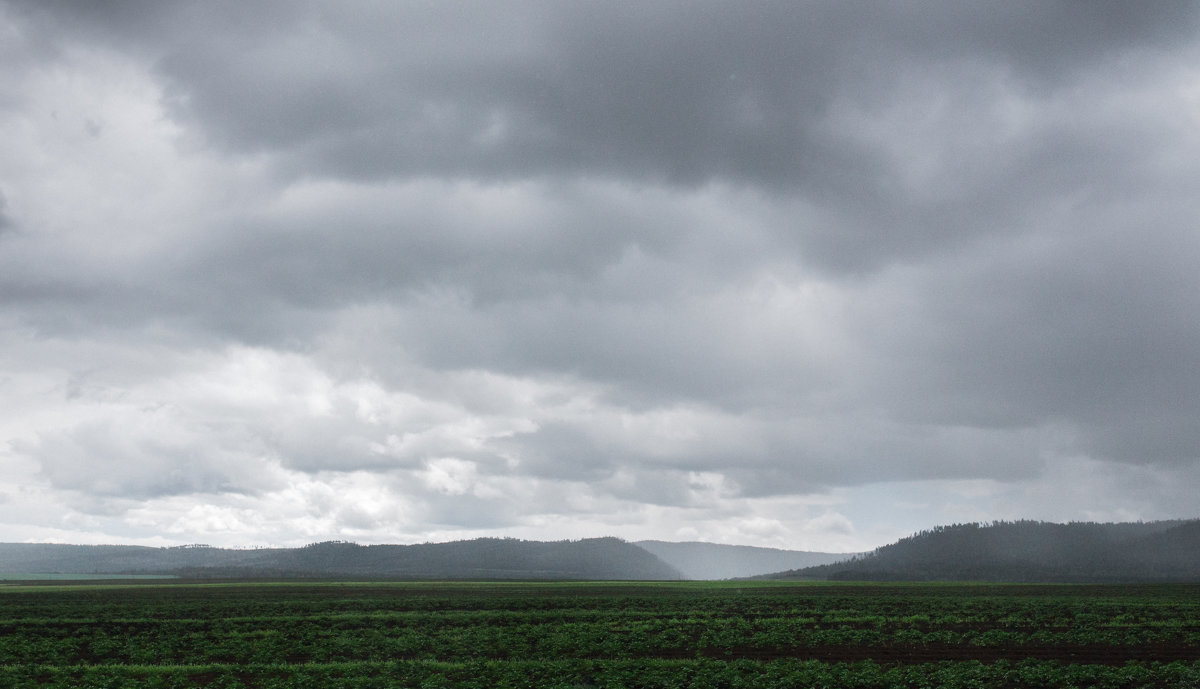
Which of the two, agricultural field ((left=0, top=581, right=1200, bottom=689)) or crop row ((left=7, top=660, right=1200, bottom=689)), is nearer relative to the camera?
crop row ((left=7, top=660, right=1200, bottom=689))

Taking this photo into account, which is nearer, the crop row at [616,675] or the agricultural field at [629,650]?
the crop row at [616,675]

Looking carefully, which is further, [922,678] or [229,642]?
[229,642]

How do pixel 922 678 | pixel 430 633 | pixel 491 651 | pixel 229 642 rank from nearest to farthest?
pixel 922 678 < pixel 491 651 < pixel 229 642 < pixel 430 633

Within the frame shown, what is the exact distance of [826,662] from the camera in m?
37.4

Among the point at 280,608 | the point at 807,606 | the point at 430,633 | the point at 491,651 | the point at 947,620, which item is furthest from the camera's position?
the point at 280,608

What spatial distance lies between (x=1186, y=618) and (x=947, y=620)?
1858 cm

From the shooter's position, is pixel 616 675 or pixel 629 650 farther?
pixel 629 650

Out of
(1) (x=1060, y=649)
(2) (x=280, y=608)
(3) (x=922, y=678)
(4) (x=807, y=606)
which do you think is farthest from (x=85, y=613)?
(1) (x=1060, y=649)

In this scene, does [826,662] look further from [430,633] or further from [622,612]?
[622,612]

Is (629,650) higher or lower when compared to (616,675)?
lower

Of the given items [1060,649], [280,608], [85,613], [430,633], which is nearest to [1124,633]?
[1060,649]

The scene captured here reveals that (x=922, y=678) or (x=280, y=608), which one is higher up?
(x=922, y=678)

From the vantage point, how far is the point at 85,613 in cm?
7450

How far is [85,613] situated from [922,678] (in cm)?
7669
